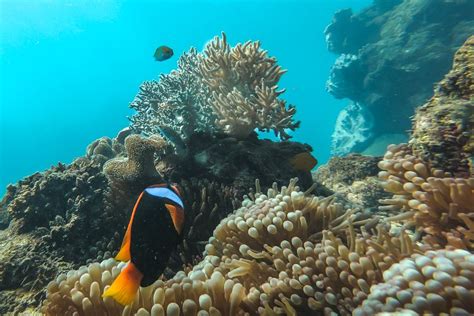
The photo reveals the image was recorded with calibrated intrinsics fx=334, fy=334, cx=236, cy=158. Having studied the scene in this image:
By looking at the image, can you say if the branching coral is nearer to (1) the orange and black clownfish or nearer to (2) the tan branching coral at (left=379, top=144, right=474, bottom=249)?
(2) the tan branching coral at (left=379, top=144, right=474, bottom=249)

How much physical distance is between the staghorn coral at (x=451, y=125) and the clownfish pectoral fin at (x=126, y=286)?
2.34 m

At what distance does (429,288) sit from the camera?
4.78 feet

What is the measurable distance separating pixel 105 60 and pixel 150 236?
445ft

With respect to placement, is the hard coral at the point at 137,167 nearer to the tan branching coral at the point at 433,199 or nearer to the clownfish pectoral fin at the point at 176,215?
the tan branching coral at the point at 433,199

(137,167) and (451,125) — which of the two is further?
(137,167)

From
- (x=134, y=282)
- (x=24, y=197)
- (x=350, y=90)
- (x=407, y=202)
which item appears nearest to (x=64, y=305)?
(x=134, y=282)

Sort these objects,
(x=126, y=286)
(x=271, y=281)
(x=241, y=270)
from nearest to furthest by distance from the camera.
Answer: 1. (x=126, y=286)
2. (x=271, y=281)
3. (x=241, y=270)

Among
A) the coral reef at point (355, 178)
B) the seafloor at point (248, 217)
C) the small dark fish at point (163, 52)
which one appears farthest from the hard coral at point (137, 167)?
the small dark fish at point (163, 52)

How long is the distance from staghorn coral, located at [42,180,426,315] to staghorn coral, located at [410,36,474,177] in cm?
92

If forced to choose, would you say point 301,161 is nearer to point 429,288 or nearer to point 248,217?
point 248,217

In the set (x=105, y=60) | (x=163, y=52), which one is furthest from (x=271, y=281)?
(x=105, y=60)

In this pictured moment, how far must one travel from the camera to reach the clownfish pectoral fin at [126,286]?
1403 millimetres

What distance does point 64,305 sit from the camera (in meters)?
2.12

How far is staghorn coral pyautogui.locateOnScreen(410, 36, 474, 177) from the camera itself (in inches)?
99.9
